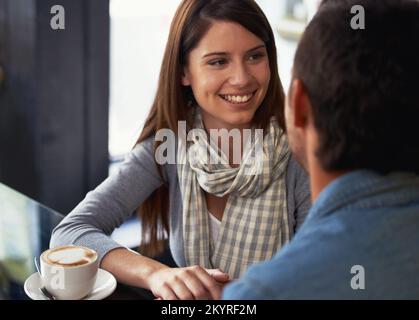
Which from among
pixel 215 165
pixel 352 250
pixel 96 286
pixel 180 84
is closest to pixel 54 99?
pixel 180 84

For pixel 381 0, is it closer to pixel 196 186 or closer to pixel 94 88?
pixel 196 186

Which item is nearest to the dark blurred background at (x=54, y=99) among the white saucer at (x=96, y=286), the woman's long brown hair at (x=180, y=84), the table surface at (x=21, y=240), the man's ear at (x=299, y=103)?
the table surface at (x=21, y=240)

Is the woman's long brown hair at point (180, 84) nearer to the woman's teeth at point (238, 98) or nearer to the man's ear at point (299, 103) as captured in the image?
the woman's teeth at point (238, 98)

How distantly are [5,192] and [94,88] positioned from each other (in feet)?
1.83

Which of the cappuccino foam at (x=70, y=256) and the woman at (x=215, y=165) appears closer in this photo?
the cappuccino foam at (x=70, y=256)

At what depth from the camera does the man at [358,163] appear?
753 mm

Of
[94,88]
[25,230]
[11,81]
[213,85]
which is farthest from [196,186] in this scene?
[11,81]

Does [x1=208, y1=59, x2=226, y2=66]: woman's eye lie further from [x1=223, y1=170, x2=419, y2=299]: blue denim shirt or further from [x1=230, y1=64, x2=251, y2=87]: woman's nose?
[x1=223, y1=170, x2=419, y2=299]: blue denim shirt

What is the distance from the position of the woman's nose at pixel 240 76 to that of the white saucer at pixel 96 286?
1.89ft

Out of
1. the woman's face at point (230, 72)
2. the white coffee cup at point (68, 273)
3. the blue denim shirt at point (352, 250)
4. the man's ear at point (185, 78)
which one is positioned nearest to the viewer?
the blue denim shirt at point (352, 250)

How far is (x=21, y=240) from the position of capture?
143 cm

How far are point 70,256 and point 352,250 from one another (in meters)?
0.56

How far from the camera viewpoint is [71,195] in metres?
2.21

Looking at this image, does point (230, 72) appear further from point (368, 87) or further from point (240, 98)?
point (368, 87)
